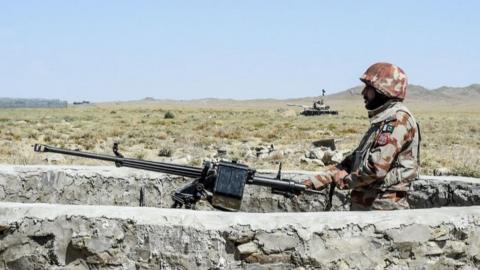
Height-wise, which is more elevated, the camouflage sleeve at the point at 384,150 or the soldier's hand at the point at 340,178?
the camouflage sleeve at the point at 384,150

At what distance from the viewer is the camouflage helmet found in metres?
5.16

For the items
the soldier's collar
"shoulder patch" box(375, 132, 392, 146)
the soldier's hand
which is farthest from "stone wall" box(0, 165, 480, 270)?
the soldier's collar

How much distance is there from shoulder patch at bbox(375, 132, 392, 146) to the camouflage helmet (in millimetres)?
344

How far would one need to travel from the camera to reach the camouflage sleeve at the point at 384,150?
194 inches

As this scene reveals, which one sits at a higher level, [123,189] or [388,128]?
[388,128]

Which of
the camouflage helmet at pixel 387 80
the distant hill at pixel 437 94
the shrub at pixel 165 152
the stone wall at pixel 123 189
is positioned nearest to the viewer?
the camouflage helmet at pixel 387 80

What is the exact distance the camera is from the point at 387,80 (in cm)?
516

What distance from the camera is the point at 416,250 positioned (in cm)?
457

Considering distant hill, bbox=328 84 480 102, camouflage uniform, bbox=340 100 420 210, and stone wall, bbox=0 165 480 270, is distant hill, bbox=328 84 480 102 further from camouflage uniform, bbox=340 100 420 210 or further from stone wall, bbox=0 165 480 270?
stone wall, bbox=0 165 480 270

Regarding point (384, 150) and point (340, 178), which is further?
point (340, 178)

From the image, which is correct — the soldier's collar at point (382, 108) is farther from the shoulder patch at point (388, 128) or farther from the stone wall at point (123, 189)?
the stone wall at point (123, 189)

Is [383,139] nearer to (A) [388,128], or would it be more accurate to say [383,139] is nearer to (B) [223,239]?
(A) [388,128]

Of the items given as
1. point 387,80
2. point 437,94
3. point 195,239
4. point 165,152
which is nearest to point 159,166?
point 195,239

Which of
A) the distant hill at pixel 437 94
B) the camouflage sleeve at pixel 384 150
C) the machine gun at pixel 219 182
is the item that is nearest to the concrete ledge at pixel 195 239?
the camouflage sleeve at pixel 384 150
